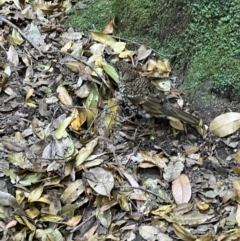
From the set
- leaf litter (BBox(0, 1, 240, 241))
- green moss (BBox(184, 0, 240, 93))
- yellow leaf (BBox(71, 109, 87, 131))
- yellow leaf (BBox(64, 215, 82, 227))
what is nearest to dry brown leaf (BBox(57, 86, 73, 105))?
leaf litter (BBox(0, 1, 240, 241))

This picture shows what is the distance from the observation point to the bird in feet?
16.4

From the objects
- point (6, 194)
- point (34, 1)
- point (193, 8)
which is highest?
point (193, 8)

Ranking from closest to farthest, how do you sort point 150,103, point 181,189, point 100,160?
point 181,189 → point 100,160 → point 150,103

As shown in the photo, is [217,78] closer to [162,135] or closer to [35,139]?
[162,135]

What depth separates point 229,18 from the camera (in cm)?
502

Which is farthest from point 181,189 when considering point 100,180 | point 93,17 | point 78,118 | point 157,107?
point 93,17

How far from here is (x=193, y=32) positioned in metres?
5.24

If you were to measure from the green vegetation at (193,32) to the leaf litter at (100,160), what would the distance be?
0.17 m

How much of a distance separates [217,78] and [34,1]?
257 cm

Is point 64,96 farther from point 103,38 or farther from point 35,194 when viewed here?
point 35,194

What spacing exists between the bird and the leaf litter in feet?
0.38

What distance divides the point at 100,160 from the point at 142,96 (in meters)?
0.70

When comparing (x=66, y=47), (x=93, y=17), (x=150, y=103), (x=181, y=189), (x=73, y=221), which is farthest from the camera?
(x=93, y=17)

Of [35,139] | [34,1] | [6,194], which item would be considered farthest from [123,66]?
[34,1]
